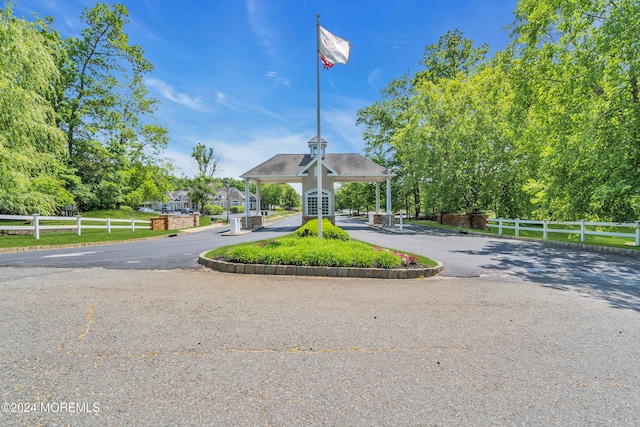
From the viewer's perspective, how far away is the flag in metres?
9.31

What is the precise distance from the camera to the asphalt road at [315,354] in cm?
216

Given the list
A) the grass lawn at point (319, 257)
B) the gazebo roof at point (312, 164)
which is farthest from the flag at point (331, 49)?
the gazebo roof at point (312, 164)

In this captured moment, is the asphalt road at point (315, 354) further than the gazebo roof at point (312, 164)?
No

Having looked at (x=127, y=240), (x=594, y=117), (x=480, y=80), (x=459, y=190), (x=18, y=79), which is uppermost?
(x=480, y=80)

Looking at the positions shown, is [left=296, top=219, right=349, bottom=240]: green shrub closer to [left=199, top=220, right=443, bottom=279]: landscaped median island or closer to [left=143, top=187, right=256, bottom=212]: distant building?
[left=199, top=220, right=443, bottom=279]: landscaped median island

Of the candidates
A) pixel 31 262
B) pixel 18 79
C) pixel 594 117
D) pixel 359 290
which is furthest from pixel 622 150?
pixel 18 79

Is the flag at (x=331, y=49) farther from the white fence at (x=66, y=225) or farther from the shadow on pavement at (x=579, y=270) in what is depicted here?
the white fence at (x=66, y=225)

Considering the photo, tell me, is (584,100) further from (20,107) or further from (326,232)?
(20,107)

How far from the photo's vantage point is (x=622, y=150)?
1042cm

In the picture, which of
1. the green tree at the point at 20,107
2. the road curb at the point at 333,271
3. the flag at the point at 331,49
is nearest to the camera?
the road curb at the point at 333,271

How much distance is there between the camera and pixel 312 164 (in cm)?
2189

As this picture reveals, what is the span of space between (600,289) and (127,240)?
17.5 meters

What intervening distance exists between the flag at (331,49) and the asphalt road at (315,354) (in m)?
7.37

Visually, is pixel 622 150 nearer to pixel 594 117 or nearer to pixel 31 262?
pixel 594 117
